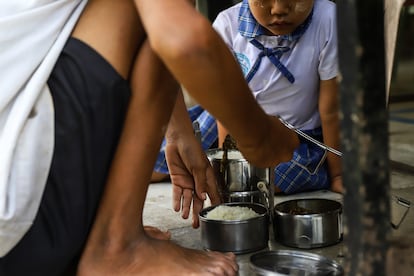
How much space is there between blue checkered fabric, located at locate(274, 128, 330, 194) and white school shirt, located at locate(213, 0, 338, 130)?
0.53 feet

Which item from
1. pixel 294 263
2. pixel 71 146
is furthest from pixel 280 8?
pixel 71 146

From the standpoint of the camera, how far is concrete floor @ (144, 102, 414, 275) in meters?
1.83

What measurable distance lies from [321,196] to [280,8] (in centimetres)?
71

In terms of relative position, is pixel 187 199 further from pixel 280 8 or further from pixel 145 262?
pixel 280 8

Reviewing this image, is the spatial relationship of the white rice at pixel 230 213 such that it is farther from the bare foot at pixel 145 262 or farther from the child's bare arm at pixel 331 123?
the child's bare arm at pixel 331 123


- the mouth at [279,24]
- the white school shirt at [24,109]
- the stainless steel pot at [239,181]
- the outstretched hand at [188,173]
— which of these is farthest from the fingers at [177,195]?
the mouth at [279,24]

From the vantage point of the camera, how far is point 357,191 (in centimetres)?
100

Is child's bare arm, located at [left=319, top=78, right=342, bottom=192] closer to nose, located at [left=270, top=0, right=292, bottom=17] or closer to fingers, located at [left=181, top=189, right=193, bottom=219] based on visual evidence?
nose, located at [left=270, top=0, right=292, bottom=17]

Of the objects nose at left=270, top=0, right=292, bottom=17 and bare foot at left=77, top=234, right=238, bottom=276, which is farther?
nose at left=270, top=0, right=292, bottom=17

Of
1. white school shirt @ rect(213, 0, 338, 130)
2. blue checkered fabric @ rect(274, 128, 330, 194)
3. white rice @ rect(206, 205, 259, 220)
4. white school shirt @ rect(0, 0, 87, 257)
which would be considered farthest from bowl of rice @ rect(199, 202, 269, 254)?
white school shirt @ rect(213, 0, 338, 130)

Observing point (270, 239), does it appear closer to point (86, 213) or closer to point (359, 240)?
point (86, 213)

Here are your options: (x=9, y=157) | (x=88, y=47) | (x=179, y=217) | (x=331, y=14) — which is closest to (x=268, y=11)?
(x=331, y=14)

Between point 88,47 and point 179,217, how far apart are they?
3.22ft

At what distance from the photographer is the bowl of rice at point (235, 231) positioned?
1811 millimetres
